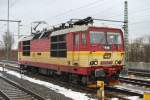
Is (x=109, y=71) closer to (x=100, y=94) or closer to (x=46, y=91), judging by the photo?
(x=46, y=91)

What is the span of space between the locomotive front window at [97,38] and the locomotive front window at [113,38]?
31 cm

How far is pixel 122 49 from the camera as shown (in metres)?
19.3

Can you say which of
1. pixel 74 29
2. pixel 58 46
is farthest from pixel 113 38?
pixel 58 46

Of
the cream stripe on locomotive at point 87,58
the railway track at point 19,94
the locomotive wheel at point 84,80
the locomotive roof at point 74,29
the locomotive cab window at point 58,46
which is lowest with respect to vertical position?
the railway track at point 19,94

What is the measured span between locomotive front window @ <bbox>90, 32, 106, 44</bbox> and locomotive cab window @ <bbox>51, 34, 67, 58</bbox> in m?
2.66

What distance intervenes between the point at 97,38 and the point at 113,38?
106 cm

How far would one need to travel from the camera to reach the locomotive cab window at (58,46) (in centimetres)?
2080

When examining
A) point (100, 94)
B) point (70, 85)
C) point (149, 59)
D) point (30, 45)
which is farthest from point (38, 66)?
point (149, 59)

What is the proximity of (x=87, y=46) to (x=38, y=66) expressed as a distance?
9.45 m

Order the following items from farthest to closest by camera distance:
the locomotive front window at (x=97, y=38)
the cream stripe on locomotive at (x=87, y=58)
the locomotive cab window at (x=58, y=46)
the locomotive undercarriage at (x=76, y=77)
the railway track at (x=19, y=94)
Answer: the locomotive cab window at (x=58, y=46)
the locomotive front window at (x=97, y=38)
the locomotive undercarriage at (x=76, y=77)
the cream stripe on locomotive at (x=87, y=58)
the railway track at (x=19, y=94)

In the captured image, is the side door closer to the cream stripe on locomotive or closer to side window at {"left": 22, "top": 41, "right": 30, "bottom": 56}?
the cream stripe on locomotive

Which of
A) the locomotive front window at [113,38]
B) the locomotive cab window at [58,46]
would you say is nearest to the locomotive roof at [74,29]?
the locomotive cab window at [58,46]

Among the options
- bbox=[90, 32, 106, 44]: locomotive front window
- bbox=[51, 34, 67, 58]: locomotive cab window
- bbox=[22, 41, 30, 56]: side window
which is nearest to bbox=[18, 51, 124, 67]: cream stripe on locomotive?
bbox=[51, 34, 67, 58]: locomotive cab window

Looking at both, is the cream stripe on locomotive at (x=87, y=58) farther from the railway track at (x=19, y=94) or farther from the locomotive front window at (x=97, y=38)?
the railway track at (x=19, y=94)
